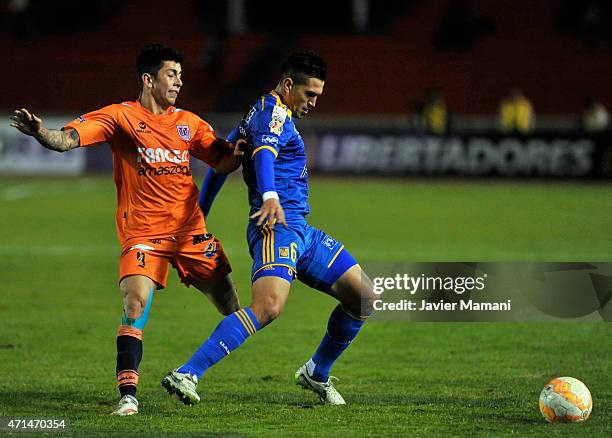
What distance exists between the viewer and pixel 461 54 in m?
34.6

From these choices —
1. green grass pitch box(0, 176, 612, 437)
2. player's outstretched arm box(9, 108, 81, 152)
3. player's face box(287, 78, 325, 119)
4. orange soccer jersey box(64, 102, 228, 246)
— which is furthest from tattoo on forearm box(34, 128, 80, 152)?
A: green grass pitch box(0, 176, 612, 437)

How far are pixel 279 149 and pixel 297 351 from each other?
280 cm

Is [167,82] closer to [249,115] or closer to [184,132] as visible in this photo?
[184,132]

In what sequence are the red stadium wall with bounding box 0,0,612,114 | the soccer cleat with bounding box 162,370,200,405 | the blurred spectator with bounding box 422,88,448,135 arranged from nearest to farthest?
1. the soccer cleat with bounding box 162,370,200,405
2. the blurred spectator with bounding box 422,88,448,135
3. the red stadium wall with bounding box 0,0,612,114

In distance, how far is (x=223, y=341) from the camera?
6.40 m

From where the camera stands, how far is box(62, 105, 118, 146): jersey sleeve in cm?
657

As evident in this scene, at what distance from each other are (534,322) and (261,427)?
181 inches

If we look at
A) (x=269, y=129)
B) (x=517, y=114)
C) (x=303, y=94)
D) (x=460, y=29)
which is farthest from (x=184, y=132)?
(x=460, y=29)

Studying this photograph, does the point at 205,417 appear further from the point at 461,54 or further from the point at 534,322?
the point at 461,54

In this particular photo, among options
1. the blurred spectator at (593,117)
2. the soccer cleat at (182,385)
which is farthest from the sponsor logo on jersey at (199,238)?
the blurred spectator at (593,117)

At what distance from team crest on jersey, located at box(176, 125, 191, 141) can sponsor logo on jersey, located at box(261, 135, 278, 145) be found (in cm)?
68

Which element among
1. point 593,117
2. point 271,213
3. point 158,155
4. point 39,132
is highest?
point 593,117

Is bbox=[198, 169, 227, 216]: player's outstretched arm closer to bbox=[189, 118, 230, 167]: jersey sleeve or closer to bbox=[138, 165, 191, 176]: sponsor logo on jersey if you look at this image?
bbox=[189, 118, 230, 167]: jersey sleeve

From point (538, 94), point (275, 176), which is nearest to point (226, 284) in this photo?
point (275, 176)
